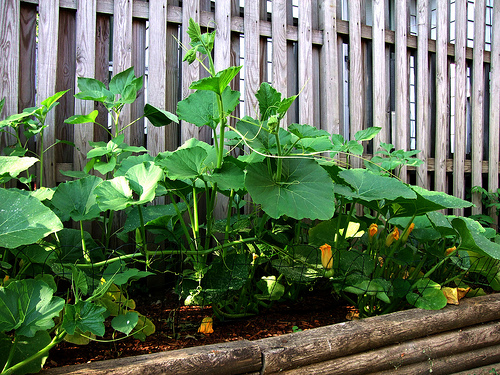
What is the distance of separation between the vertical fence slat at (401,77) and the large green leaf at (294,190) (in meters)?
1.62

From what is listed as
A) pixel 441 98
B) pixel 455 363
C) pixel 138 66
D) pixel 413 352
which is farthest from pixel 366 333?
pixel 441 98

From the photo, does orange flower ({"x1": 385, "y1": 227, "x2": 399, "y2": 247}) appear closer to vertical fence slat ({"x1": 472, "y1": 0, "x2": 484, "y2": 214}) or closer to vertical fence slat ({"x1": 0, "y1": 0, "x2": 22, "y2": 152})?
vertical fence slat ({"x1": 0, "y1": 0, "x2": 22, "y2": 152})

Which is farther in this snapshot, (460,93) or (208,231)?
(460,93)

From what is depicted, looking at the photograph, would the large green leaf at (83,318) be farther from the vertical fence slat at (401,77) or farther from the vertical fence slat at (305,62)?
the vertical fence slat at (401,77)

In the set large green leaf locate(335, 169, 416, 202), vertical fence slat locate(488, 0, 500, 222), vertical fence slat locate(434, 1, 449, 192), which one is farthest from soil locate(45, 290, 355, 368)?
vertical fence slat locate(488, 0, 500, 222)

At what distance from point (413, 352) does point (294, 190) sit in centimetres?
75

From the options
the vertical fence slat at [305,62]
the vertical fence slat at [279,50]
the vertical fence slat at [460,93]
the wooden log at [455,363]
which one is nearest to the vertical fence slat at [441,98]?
the vertical fence slat at [460,93]

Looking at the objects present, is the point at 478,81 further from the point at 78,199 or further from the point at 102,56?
the point at 78,199

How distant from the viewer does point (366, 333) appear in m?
1.45

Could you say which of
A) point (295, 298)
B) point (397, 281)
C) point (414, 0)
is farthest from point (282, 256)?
point (414, 0)

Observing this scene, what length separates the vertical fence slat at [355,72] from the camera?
106 inches

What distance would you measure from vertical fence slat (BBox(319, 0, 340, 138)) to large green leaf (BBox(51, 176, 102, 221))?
1542 mm

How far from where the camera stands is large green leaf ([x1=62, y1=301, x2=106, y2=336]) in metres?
1.04

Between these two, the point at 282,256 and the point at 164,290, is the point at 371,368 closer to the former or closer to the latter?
the point at 282,256
